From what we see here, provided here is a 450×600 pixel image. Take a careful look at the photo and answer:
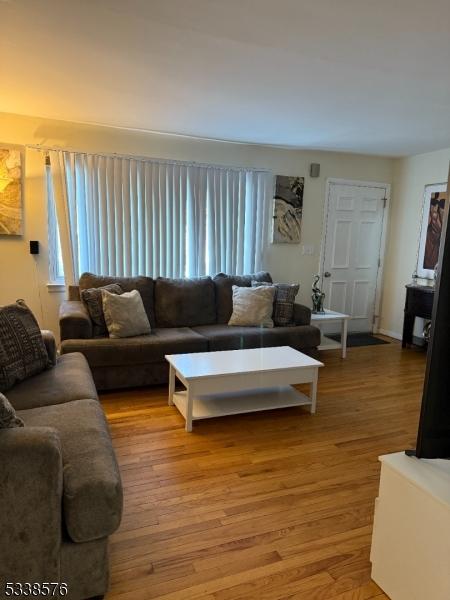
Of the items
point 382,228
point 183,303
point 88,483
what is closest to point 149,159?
point 183,303

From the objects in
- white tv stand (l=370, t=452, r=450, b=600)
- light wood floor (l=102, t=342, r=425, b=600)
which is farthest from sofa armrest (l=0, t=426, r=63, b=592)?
white tv stand (l=370, t=452, r=450, b=600)

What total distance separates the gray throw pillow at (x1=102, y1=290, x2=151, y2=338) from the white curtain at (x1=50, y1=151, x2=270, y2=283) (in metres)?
0.81

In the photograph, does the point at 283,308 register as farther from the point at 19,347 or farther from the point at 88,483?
the point at 88,483

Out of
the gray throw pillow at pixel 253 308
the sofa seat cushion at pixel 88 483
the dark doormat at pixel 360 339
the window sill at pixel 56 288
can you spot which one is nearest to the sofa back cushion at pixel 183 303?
the gray throw pillow at pixel 253 308

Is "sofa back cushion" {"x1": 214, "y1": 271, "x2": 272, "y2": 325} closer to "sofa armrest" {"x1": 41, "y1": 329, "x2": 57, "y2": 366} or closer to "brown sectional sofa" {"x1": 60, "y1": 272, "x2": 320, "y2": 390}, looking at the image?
"brown sectional sofa" {"x1": 60, "y1": 272, "x2": 320, "y2": 390}

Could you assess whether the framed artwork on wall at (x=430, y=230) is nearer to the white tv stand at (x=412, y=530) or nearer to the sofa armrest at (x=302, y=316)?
the sofa armrest at (x=302, y=316)

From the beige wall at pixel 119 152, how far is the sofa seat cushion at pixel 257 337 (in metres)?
1.28

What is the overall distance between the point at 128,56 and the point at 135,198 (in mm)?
1965

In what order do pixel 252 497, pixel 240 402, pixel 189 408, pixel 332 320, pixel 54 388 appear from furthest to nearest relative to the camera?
pixel 332 320, pixel 240 402, pixel 189 408, pixel 54 388, pixel 252 497

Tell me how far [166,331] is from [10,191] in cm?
199

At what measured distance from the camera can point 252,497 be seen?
2131 mm

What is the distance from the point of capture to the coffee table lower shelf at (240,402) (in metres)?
2.88

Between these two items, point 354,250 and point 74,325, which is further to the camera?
point 354,250

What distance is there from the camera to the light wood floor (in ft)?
5.29
